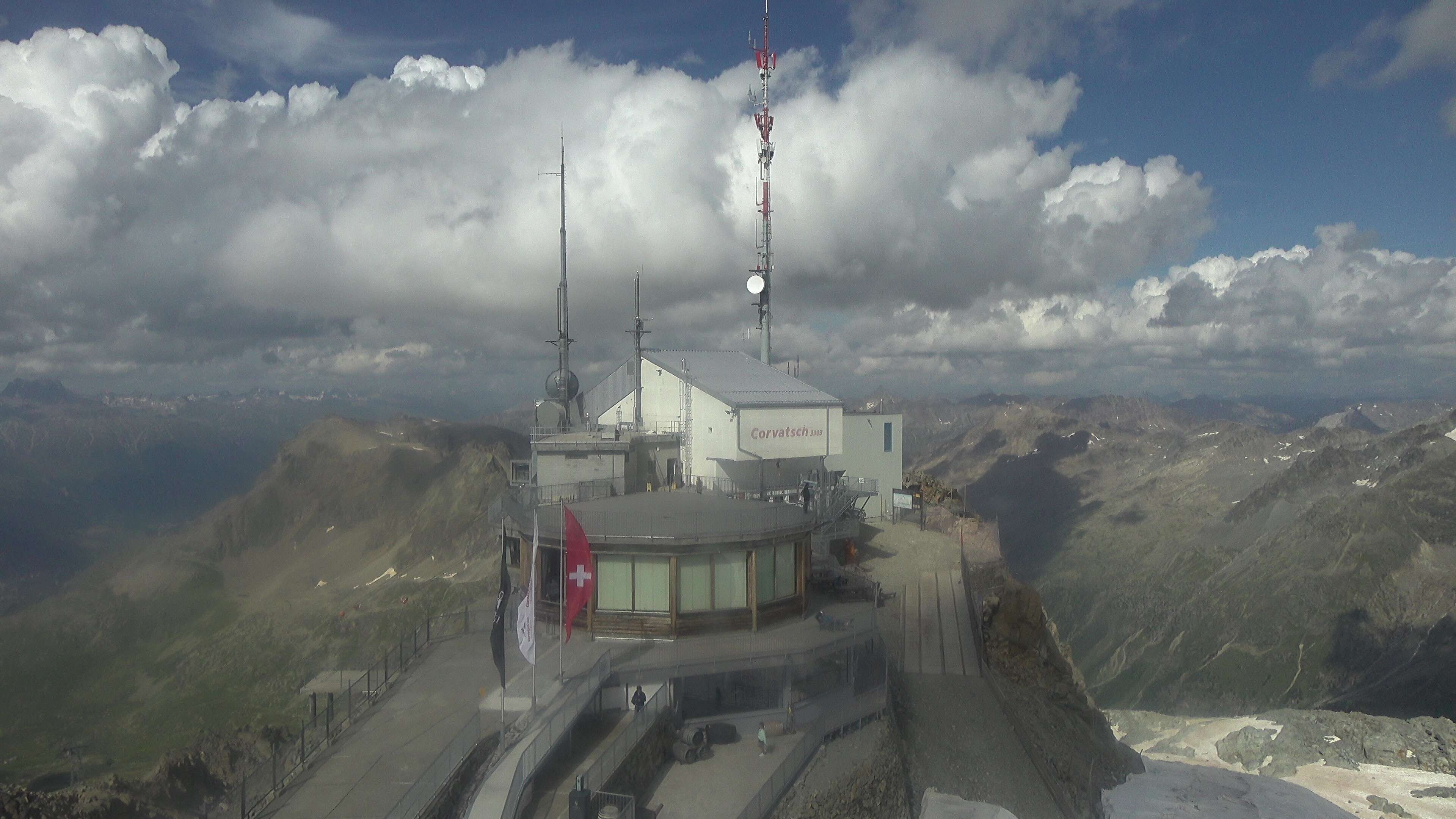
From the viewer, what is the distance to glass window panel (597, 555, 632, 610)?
73.0 ft

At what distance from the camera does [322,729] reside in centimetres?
1866

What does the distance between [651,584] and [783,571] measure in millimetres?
4145

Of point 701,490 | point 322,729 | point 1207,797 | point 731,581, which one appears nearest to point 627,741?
point 731,581

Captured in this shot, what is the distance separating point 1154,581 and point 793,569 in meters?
119

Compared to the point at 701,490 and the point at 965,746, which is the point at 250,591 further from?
the point at 965,746

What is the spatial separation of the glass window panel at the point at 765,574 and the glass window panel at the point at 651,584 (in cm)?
261

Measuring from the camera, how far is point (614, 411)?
4444 cm

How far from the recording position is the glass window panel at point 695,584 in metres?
22.2

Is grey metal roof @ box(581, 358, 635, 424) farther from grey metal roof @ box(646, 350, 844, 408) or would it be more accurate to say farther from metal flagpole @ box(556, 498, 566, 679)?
metal flagpole @ box(556, 498, 566, 679)

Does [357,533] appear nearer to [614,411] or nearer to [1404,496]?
[614,411]

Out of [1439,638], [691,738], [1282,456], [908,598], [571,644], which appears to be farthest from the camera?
[1282,456]

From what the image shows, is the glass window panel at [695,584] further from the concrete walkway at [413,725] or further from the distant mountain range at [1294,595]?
the distant mountain range at [1294,595]

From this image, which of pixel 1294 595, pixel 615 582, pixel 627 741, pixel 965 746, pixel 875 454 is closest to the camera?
pixel 627 741

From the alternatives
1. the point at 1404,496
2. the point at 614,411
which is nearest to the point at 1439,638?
the point at 1404,496
